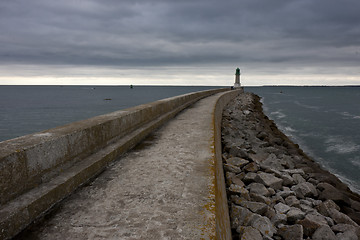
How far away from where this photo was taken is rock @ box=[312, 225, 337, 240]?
3.46 meters

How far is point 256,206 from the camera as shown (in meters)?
3.96

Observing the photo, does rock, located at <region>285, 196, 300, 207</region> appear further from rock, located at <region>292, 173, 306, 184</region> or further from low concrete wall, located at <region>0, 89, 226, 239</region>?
low concrete wall, located at <region>0, 89, 226, 239</region>

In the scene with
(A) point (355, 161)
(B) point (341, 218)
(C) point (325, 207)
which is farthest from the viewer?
(A) point (355, 161)

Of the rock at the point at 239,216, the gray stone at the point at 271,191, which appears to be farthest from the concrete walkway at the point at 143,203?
the gray stone at the point at 271,191

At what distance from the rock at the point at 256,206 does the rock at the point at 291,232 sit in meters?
0.41

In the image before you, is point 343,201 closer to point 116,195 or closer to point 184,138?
point 184,138

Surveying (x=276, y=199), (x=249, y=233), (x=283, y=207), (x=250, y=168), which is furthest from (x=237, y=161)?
(x=249, y=233)

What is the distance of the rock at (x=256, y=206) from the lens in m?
3.91

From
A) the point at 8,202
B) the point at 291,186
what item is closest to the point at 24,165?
the point at 8,202

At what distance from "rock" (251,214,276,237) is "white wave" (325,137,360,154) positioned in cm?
1219

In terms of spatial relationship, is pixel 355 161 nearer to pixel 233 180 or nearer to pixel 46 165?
pixel 233 180

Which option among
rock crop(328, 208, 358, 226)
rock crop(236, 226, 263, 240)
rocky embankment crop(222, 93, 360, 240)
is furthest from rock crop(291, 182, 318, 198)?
rock crop(236, 226, 263, 240)

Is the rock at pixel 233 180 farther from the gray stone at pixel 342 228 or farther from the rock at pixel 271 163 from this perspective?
the rock at pixel 271 163

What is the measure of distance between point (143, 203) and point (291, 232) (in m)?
2.19
